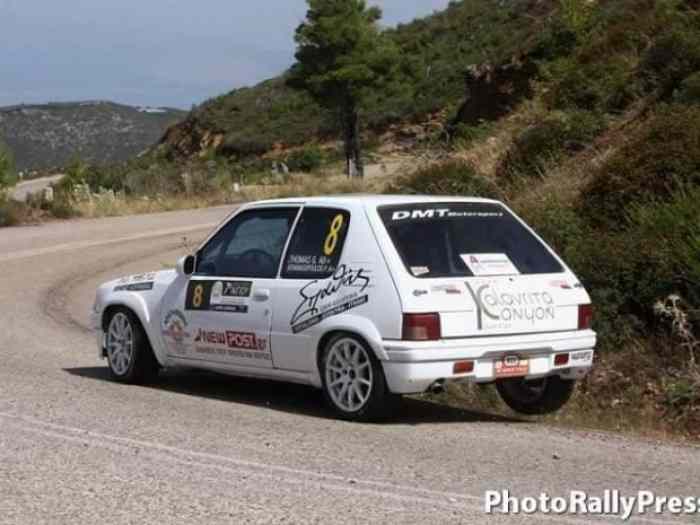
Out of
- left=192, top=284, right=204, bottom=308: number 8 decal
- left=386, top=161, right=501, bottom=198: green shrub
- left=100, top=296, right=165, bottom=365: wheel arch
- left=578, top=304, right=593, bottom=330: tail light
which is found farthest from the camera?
left=386, top=161, right=501, bottom=198: green shrub

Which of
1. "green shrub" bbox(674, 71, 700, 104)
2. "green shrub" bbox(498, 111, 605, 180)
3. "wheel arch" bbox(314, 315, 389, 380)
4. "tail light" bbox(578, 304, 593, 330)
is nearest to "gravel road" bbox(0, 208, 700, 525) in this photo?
"wheel arch" bbox(314, 315, 389, 380)

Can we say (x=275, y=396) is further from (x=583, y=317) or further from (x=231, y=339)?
(x=583, y=317)

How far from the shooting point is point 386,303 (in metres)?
9.55

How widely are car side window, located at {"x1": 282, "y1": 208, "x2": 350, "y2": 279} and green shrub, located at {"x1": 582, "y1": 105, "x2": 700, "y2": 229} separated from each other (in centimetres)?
454

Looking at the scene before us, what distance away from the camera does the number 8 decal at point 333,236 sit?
33.7ft

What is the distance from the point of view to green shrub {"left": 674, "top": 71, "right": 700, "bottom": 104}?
17797mm

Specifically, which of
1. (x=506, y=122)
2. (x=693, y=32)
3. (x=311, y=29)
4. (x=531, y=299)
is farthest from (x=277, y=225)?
(x=311, y=29)

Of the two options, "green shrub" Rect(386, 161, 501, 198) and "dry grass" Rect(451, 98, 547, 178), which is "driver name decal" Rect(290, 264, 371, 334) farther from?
"dry grass" Rect(451, 98, 547, 178)

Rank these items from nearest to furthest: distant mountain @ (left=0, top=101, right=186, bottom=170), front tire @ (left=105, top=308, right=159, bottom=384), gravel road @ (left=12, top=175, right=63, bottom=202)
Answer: front tire @ (left=105, top=308, right=159, bottom=384) < gravel road @ (left=12, top=175, right=63, bottom=202) < distant mountain @ (left=0, top=101, right=186, bottom=170)

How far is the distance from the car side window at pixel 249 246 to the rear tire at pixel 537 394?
76.9 inches

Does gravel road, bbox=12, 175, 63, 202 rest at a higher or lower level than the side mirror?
lower

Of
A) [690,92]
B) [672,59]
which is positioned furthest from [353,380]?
[672,59]

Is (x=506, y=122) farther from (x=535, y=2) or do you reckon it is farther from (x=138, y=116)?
(x=138, y=116)

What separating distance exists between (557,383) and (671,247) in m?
2.41
